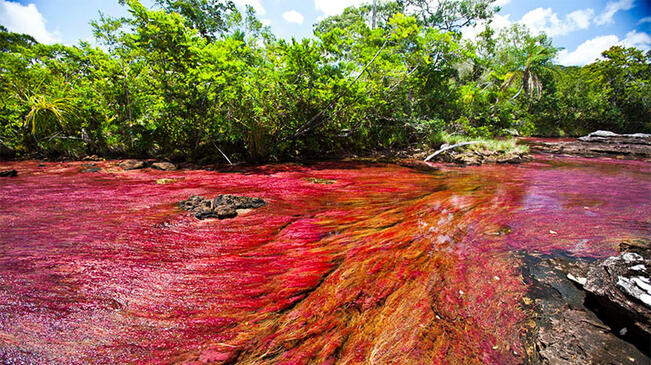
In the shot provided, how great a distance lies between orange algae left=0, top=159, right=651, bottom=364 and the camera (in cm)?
110

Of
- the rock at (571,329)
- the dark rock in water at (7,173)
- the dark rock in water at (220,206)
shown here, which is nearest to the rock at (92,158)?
the dark rock in water at (7,173)

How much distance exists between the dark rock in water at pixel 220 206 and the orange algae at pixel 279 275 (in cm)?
14

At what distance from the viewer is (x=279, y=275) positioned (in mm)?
1670

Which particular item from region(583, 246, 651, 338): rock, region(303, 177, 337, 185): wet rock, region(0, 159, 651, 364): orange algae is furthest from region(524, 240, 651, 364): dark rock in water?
region(303, 177, 337, 185): wet rock

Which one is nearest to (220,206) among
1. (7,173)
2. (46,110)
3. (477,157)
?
(7,173)

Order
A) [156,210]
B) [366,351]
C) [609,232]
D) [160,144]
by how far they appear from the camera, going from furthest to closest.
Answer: [160,144], [156,210], [609,232], [366,351]

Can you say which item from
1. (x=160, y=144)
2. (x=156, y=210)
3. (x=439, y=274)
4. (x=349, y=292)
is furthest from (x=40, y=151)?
(x=439, y=274)

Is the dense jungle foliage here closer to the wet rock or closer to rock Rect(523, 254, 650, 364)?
the wet rock

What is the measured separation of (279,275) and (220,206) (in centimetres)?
149

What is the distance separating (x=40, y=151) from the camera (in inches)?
298

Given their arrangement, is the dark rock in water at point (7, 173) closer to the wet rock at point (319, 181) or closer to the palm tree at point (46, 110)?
the palm tree at point (46, 110)

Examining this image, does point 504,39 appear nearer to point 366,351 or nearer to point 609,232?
point 609,232

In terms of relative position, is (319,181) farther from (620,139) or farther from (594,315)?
(620,139)

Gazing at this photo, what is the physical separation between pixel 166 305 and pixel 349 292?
3.53 feet
